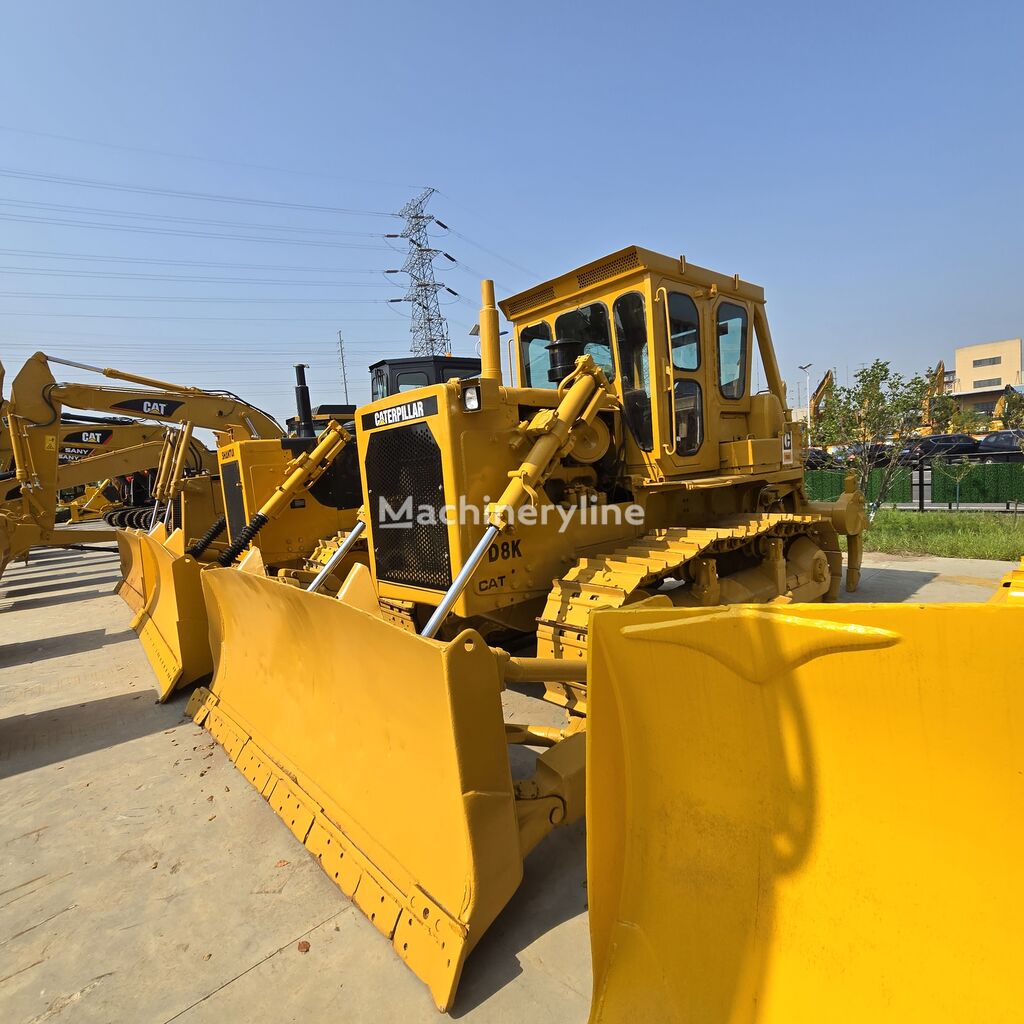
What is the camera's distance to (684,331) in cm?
499

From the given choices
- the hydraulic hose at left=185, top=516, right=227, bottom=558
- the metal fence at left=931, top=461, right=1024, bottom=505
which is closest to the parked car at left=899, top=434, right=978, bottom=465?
the metal fence at left=931, top=461, right=1024, bottom=505

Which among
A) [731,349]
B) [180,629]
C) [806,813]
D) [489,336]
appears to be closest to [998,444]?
[731,349]

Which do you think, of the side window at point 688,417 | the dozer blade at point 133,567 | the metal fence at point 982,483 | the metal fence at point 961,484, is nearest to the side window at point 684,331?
the side window at point 688,417

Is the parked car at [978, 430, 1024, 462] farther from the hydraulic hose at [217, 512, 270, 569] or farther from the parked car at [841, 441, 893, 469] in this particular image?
the hydraulic hose at [217, 512, 270, 569]

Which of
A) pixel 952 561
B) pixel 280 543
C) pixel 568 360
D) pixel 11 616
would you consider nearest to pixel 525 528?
pixel 568 360

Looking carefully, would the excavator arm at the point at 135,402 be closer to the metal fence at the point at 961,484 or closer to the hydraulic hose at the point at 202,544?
the hydraulic hose at the point at 202,544

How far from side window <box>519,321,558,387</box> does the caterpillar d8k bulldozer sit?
28mm

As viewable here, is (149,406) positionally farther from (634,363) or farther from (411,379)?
(634,363)

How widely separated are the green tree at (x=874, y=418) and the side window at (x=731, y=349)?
23.1 feet

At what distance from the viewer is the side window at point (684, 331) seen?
484 cm

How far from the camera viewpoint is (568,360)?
4.57m

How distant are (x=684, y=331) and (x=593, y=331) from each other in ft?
2.51

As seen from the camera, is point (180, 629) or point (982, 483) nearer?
point (180, 629)

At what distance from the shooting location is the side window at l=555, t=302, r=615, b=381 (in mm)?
5012
